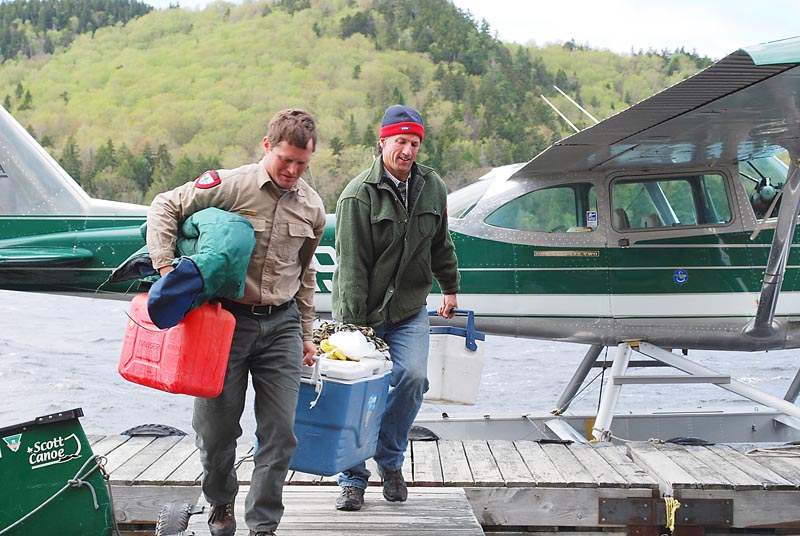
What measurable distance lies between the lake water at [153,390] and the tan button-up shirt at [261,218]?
208 inches

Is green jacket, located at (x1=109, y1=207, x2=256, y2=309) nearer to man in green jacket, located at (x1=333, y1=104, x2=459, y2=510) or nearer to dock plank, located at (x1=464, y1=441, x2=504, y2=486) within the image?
man in green jacket, located at (x1=333, y1=104, x2=459, y2=510)

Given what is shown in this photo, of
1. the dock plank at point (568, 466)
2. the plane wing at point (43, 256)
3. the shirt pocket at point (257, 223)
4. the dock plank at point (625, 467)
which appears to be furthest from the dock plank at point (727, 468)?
the plane wing at point (43, 256)

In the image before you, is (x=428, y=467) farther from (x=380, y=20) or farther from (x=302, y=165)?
(x=380, y=20)

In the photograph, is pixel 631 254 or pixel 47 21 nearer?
pixel 631 254

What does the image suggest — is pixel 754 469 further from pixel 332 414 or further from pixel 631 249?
pixel 332 414

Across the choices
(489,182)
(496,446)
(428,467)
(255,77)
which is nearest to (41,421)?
(428,467)

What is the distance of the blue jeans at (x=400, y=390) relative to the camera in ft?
13.0

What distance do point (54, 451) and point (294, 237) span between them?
5.12 ft

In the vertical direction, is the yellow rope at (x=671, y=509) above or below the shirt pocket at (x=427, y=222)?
below

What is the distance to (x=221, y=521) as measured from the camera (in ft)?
11.4

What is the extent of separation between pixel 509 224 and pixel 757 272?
1.94 meters

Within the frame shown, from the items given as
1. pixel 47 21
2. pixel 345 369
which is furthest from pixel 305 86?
pixel 345 369

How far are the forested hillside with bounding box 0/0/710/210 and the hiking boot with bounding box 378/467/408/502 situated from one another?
139 feet

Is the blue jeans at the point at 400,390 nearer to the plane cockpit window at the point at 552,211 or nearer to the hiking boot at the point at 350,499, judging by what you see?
the hiking boot at the point at 350,499
